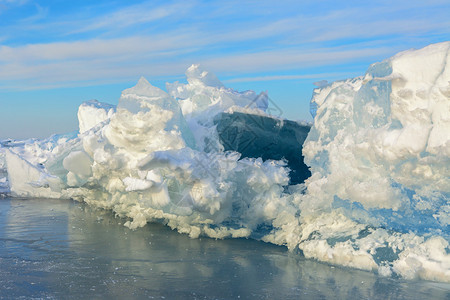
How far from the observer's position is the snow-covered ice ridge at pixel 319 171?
5480 millimetres

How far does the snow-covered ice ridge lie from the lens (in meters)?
5.48

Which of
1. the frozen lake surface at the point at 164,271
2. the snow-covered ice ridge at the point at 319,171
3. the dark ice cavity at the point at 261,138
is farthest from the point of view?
the dark ice cavity at the point at 261,138

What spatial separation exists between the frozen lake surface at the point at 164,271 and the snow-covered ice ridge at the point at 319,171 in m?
0.30

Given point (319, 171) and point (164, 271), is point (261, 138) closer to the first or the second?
point (319, 171)

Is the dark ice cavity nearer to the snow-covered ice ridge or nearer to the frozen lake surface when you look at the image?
the snow-covered ice ridge

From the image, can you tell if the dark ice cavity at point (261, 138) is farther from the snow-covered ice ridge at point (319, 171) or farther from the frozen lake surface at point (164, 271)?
the frozen lake surface at point (164, 271)

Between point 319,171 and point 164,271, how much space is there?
255cm

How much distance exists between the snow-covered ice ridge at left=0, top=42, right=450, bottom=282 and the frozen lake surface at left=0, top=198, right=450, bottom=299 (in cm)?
30

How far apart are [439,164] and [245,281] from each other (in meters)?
2.30

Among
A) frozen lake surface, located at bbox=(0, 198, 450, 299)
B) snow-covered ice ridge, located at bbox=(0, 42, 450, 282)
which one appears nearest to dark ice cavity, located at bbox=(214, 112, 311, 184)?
snow-covered ice ridge, located at bbox=(0, 42, 450, 282)

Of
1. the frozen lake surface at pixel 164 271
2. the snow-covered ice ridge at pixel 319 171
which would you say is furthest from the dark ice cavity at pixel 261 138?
the frozen lake surface at pixel 164 271

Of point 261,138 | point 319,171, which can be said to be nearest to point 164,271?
point 319,171

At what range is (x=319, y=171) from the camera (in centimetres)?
699

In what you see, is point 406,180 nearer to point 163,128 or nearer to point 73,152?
point 163,128
